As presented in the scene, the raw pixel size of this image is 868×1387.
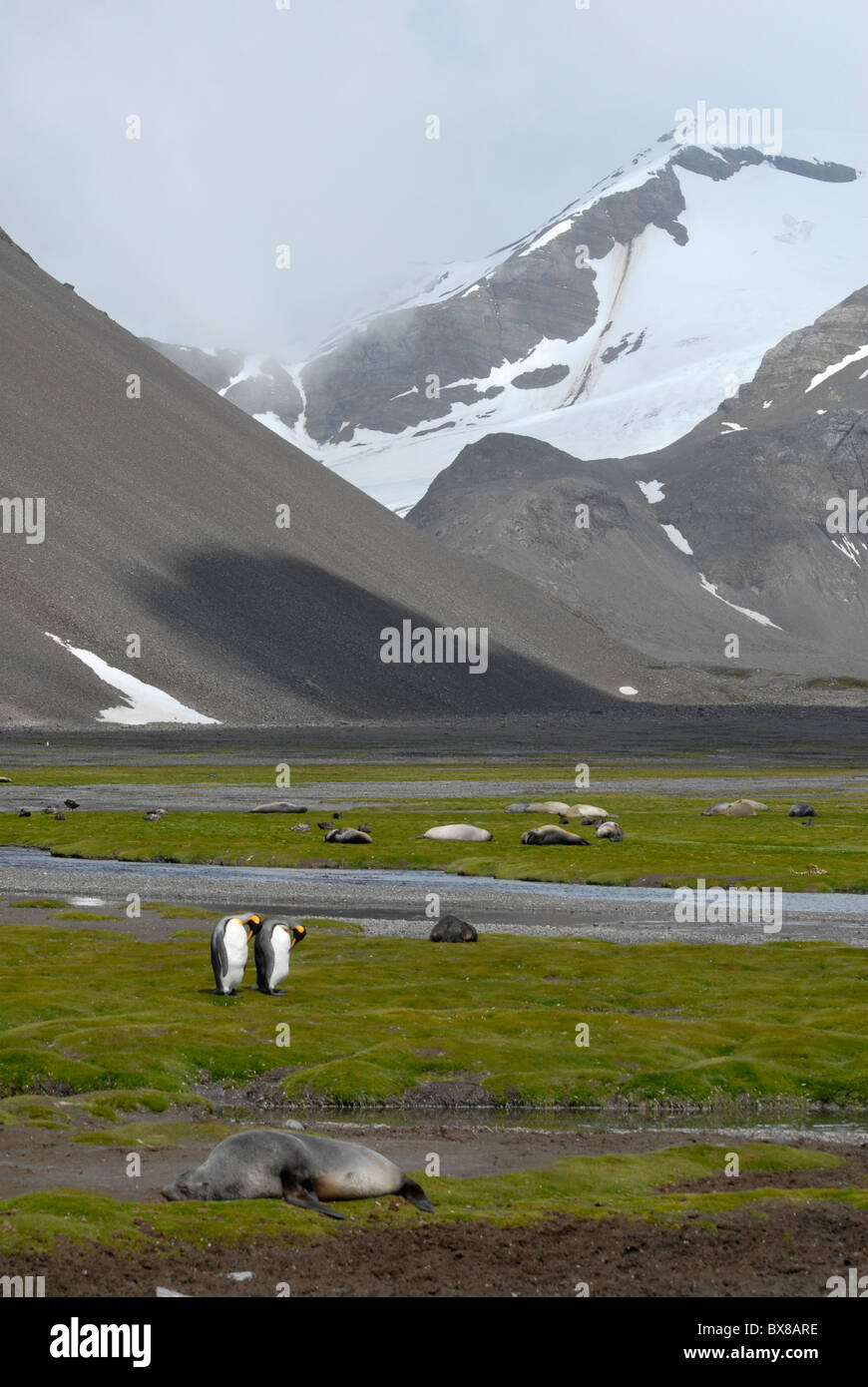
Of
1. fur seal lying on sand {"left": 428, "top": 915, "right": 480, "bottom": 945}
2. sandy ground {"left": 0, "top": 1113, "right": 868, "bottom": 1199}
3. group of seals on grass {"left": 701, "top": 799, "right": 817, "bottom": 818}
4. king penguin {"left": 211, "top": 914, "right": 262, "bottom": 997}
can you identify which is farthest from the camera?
group of seals on grass {"left": 701, "top": 799, "right": 817, "bottom": 818}

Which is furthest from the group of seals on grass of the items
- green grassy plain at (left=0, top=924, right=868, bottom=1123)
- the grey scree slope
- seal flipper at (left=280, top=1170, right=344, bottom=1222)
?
the grey scree slope

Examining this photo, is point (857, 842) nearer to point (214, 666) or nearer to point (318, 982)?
point (318, 982)

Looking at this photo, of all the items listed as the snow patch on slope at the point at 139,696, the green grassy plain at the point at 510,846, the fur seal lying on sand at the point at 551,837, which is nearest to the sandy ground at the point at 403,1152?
the green grassy plain at the point at 510,846

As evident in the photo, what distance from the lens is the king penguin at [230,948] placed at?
26766 mm

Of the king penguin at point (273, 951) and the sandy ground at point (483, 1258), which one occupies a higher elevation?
the king penguin at point (273, 951)

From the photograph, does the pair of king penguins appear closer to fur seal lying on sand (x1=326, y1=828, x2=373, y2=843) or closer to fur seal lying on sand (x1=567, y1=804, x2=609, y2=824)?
fur seal lying on sand (x1=326, y1=828, x2=373, y2=843)

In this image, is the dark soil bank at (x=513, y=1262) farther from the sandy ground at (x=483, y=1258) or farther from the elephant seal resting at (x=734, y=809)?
the elephant seal resting at (x=734, y=809)

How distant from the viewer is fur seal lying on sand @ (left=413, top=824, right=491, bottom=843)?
5951cm

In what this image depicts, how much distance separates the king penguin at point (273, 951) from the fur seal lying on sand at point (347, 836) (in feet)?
94.3

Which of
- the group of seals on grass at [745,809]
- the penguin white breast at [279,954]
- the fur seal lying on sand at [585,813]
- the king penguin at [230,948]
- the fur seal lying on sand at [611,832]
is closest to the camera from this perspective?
the king penguin at [230,948]

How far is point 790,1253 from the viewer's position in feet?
47.4

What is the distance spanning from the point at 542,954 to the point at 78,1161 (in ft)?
53.2

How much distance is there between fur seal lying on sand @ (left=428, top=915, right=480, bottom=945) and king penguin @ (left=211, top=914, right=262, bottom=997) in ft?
22.1
